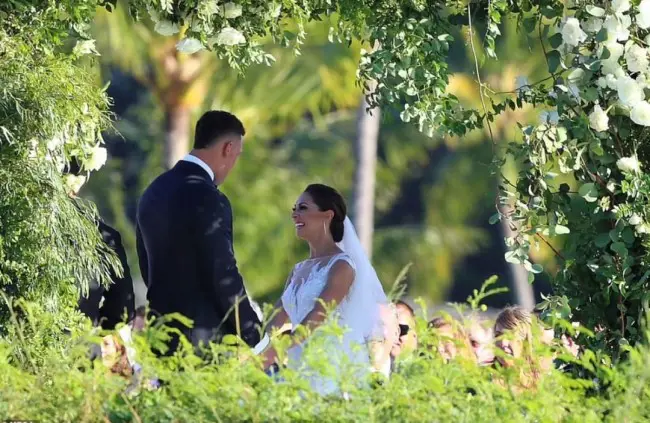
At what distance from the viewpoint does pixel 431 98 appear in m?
5.34

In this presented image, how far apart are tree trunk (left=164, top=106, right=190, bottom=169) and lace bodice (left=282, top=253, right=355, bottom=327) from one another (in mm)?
13726

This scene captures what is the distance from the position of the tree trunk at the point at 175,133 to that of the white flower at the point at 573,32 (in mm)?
15225

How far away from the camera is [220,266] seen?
231 inches

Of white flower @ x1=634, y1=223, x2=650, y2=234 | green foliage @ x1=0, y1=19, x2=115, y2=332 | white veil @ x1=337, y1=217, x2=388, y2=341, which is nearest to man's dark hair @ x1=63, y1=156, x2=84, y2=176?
green foliage @ x1=0, y1=19, x2=115, y2=332

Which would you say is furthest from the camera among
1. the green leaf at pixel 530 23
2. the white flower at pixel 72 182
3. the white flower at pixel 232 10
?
the white flower at pixel 72 182

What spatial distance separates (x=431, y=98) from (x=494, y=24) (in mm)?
355

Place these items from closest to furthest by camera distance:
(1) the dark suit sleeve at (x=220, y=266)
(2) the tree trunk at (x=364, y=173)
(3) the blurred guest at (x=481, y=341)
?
(1) the dark suit sleeve at (x=220, y=266)
(3) the blurred guest at (x=481, y=341)
(2) the tree trunk at (x=364, y=173)

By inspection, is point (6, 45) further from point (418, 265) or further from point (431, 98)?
point (418, 265)

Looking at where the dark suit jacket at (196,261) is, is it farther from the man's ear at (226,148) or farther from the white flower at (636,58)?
the white flower at (636,58)

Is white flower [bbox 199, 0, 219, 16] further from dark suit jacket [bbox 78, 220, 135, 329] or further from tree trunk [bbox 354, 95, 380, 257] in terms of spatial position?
tree trunk [bbox 354, 95, 380, 257]

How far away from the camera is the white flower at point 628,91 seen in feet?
16.2

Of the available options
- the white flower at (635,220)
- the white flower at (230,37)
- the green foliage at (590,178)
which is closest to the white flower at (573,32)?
the green foliage at (590,178)

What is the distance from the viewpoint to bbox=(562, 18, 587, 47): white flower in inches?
197

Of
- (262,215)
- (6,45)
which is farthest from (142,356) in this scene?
(262,215)
